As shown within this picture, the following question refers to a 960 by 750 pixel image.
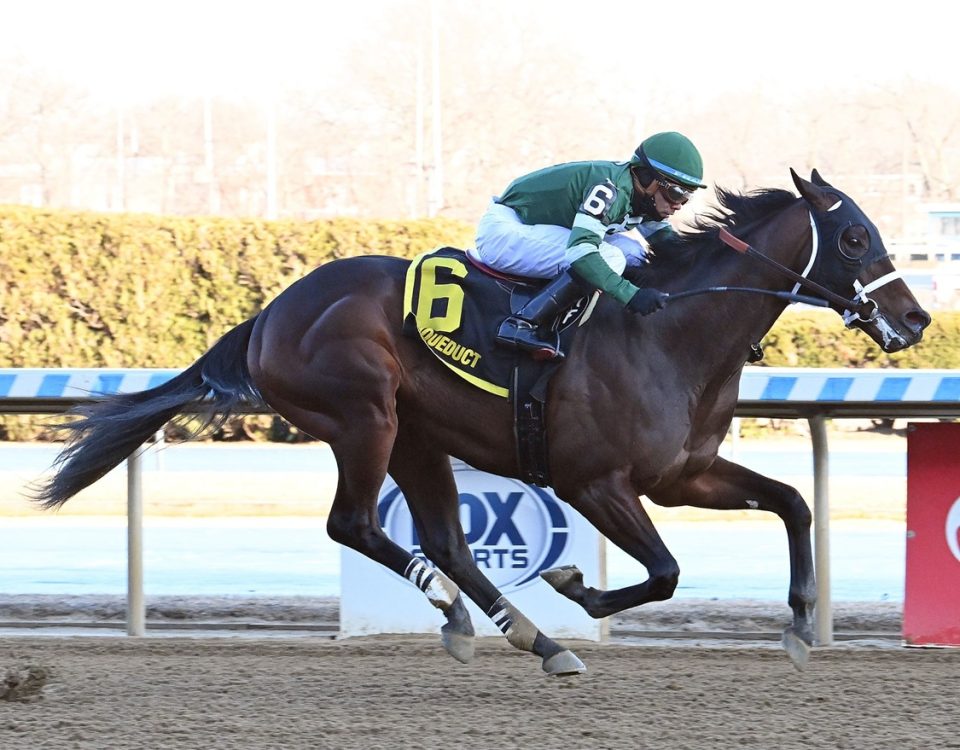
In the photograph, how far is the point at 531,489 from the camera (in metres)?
5.69

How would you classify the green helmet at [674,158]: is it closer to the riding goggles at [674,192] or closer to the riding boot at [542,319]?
the riding goggles at [674,192]

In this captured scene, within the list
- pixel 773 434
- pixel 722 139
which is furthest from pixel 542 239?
pixel 722 139

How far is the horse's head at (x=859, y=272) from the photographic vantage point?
421 cm

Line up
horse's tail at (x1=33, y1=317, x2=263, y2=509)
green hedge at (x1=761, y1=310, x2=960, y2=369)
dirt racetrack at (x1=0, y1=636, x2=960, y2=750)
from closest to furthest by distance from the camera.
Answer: dirt racetrack at (x1=0, y1=636, x2=960, y2=750) → horse's tail at (x1=33, y1=317, x2=263, y2=509) → green hedge at (x1=761, y1=310, x2=960, y2=369)

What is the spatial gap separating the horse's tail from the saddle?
0.76 meters

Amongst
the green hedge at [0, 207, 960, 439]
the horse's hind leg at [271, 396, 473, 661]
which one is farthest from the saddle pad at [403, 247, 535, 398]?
the green hedge at [0, 207, 960, 439]

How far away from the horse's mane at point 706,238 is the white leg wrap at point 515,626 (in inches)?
45.9

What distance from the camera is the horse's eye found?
429cm

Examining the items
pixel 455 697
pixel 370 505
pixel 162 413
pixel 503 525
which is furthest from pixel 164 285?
pixel 455 697

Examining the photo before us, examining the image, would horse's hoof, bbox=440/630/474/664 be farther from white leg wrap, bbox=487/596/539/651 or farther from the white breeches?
the white breeches

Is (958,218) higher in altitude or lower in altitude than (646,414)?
higher

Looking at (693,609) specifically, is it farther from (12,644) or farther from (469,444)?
(12,644)

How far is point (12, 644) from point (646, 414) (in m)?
2.83

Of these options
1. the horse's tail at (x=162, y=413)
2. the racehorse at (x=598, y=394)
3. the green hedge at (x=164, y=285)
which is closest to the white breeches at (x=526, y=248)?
the racehorse at (x=598, y=394)
